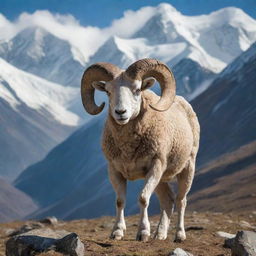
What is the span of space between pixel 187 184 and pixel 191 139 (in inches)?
60.1

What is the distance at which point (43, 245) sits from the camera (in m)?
17.1

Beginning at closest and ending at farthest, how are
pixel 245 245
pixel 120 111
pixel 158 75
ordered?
pixel 245 245 → pixel 120 111 → pixel 158 75

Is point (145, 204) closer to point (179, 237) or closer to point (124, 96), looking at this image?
point (179, 237)

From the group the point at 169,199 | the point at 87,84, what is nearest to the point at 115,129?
the point at 87,84

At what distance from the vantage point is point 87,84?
21.5 metres

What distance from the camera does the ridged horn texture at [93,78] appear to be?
66.2 feet

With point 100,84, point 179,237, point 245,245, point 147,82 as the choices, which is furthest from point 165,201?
point 245,245

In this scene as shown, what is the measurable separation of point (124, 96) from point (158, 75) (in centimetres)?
242

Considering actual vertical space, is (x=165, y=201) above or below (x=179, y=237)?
above

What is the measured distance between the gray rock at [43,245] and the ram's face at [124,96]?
3682mm

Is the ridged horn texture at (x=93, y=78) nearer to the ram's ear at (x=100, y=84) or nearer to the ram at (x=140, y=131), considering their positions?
the ram at (x=140, y=131)

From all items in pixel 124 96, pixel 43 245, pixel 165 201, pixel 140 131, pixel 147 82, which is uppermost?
pixel 147 82

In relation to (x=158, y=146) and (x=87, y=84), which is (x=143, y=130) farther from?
(x=87, y=84)

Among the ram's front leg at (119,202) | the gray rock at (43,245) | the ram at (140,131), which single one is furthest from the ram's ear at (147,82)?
Result: the gray rock at (43,245)
